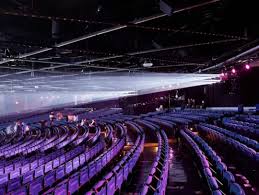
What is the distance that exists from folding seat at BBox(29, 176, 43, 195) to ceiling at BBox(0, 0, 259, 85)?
5193 mm

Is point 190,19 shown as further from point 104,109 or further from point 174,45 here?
point 104,109

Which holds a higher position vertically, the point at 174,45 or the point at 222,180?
the point at 174,45

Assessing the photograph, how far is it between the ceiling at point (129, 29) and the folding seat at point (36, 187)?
17.0 ft

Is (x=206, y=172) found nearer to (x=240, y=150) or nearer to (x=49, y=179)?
(x=49, y=179)

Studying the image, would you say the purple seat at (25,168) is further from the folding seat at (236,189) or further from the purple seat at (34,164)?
the folding seat at (236,189)

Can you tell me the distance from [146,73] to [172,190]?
21580 mm

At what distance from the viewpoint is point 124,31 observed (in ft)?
53.3

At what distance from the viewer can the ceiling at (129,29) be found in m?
10.8

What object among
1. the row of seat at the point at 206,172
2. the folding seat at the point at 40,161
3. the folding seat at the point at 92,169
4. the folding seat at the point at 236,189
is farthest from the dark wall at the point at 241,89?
the folding seat at the point at 236,189

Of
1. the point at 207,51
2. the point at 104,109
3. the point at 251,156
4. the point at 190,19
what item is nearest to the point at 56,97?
the point at 104,109

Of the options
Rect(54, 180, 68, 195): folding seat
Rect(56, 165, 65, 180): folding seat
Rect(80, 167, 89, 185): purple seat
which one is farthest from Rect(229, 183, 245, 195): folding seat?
Rect(56, 165, 65, 180): folding seat

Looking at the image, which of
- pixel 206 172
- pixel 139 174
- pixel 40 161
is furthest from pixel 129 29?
pixel 206 172

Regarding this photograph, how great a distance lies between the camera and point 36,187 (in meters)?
6.43

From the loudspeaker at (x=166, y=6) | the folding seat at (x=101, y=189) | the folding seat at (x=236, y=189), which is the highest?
the loudspeaker at (x=166, y=6)
